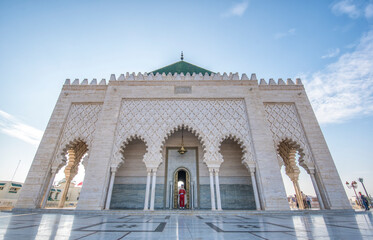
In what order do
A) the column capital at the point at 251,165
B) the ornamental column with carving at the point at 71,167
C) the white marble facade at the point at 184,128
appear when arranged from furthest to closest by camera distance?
the ornamental column with carving at the point at 71,167
the column capital at the point at 251,165
the white marble facade at the point at 184,128

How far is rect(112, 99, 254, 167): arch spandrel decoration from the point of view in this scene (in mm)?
6215

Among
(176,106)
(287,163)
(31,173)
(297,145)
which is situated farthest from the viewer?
(287,163)

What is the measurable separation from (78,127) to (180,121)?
3914mm

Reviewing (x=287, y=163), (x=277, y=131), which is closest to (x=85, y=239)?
(x=277, y=131)

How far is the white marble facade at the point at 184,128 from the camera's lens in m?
5.68

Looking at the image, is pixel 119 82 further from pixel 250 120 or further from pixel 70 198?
pixel 70 198

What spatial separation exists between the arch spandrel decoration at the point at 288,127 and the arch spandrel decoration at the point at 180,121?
106 cm

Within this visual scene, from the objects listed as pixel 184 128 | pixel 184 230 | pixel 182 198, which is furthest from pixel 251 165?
pixel 184 230

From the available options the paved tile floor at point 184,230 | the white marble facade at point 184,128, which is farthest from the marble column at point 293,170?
the paved tile floor at point 184,230

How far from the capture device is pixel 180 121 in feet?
21.9

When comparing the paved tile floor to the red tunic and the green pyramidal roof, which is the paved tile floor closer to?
the red tunic

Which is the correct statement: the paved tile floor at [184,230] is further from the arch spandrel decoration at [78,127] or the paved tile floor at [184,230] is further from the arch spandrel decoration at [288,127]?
the arch spandrel decoration at [78,127]

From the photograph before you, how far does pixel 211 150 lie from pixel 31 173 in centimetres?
609

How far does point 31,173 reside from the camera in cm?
588
